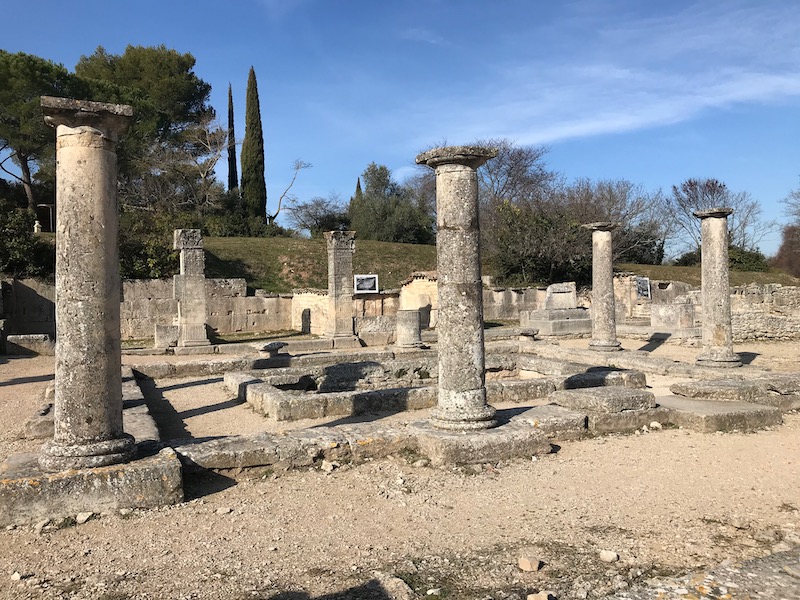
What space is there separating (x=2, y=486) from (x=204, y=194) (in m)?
34.8

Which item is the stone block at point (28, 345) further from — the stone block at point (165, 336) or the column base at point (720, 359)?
the column base at point (720, 359)

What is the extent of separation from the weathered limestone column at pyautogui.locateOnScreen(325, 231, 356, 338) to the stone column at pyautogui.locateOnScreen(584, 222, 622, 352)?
7502 mm

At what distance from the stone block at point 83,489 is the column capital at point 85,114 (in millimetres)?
2955

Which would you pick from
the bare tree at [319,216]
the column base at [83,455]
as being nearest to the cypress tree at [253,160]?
the bare tree at [319,216]

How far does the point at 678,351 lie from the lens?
16.4m

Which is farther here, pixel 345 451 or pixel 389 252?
pixel 389 252

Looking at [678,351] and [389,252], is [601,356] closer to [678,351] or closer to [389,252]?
[678,351]

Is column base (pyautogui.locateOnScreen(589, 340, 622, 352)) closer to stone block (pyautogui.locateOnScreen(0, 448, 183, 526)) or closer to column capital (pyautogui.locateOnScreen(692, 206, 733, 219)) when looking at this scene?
column capital (pyautogui.locateOnScreen(692, 206, 733, 219))

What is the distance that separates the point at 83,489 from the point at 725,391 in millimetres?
8228

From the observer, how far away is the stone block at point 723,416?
7.66 m

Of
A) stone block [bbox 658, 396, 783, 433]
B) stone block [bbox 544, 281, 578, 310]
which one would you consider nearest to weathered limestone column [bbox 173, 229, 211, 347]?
stone block [bbox 658, 396, 783, 433]

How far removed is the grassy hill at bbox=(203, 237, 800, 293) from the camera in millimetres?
29859

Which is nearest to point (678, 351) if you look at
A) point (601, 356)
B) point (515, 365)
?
point (601, 356)

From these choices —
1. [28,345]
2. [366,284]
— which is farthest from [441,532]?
[366,284]
